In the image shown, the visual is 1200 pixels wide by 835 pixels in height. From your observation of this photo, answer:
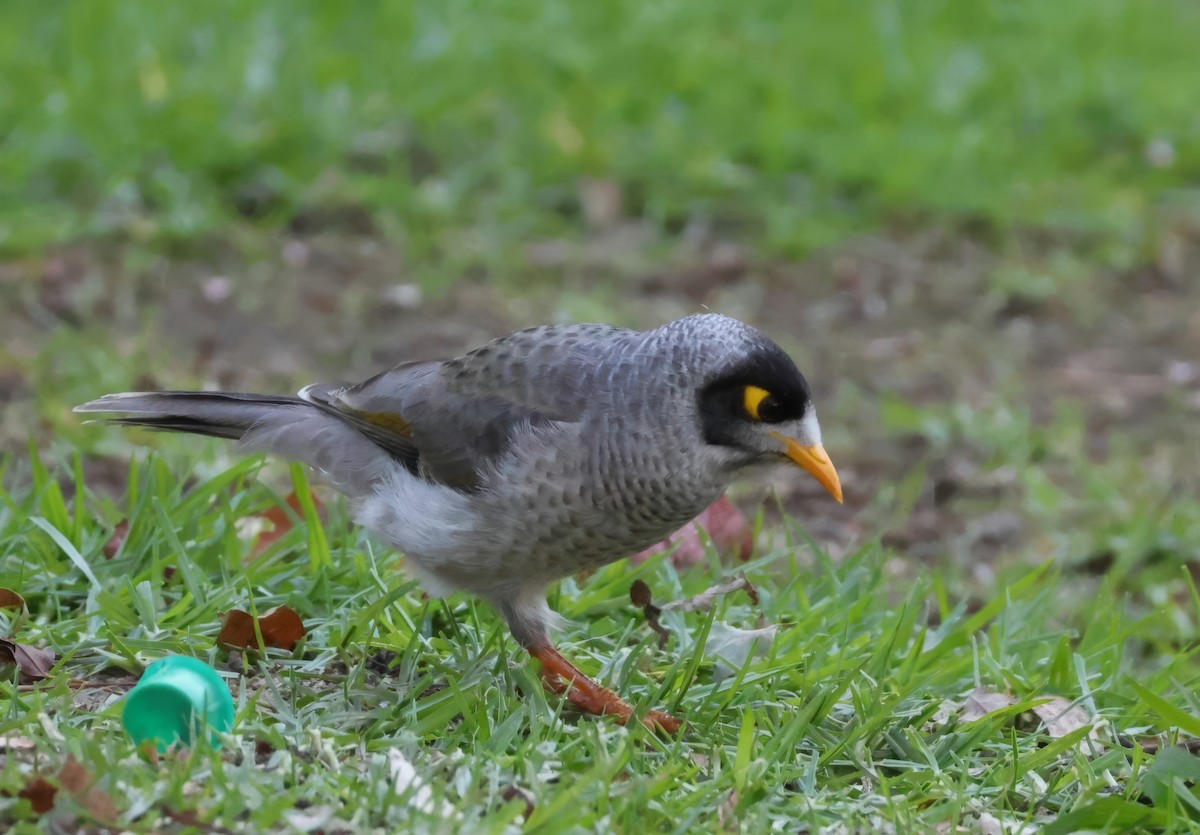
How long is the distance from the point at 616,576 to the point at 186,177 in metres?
3.83

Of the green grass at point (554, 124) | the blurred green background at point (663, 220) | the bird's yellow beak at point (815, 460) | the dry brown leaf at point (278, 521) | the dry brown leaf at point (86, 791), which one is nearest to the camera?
the dry brown leaf at point (86, 791)

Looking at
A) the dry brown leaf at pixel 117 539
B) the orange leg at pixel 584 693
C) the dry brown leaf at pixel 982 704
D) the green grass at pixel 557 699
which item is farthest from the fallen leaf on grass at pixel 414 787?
the dry brown leaf at pixel 982 704

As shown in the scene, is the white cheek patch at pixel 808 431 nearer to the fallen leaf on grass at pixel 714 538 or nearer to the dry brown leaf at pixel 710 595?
the dry brown leaf at pixel 710 595

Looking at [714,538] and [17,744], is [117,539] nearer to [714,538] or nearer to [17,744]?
[17,744]

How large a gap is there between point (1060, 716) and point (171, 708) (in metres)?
2.31

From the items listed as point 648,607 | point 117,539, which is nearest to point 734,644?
point 648,607

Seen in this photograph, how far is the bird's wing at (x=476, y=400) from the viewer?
4.37 m

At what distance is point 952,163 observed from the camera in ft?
29.4

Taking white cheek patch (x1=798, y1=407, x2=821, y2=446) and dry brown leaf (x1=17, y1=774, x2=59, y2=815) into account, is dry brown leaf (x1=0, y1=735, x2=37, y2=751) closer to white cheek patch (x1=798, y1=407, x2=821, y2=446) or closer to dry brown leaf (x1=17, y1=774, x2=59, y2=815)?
dry brown leaf (x1=17, y1=774, x2=59, y2=815)

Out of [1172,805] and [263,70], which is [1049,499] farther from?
[263,70]

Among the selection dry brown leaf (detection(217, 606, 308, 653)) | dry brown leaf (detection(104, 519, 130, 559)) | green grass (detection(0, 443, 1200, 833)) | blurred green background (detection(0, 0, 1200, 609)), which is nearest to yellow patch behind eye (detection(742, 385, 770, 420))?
green grass (detection(0, 443, 1200, 833))

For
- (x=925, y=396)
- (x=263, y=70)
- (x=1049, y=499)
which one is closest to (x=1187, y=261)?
(x=925, y=396)

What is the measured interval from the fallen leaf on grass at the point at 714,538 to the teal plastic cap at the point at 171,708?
1.92m

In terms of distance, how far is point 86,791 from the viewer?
341 cm
